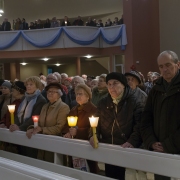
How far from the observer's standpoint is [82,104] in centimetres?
371

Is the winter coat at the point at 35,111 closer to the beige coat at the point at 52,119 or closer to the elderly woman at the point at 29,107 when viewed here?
the elderly woman at the point at 29,107

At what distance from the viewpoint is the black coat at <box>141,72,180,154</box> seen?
2564mm

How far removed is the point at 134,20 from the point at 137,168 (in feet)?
43.1

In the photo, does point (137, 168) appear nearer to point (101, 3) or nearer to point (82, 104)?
point (82, 104)

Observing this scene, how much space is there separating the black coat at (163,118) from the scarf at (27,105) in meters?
1.84

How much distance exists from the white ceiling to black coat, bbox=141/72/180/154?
1881 cm

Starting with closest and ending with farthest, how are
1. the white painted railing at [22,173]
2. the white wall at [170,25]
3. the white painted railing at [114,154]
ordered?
1. the white painted railing at [22,173]
2. the white painted railing at [114,154]
3. the white wall at [170,25]

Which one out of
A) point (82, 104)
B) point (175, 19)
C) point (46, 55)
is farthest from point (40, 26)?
point (82, 104)

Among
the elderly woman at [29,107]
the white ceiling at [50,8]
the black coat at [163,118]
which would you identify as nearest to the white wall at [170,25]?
the white ceiling at [50,8]

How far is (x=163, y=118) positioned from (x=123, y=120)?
0.46m

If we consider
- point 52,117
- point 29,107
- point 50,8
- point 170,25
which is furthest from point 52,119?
point 50,8

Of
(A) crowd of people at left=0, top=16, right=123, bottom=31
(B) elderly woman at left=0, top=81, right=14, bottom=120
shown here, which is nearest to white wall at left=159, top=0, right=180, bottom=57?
(A) crowd of people at left=0, top=16, right=123, bottom=31

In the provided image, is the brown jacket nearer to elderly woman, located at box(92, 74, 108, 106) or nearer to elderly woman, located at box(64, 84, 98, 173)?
elderly woman, located at box(64, 84, 98, 173)

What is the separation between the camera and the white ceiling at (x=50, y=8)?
21.1m
